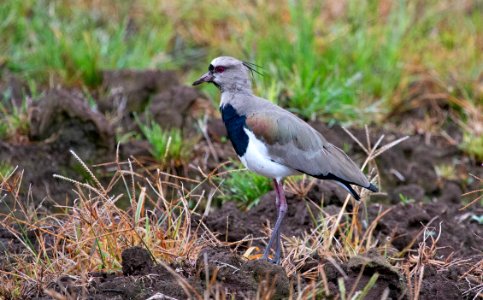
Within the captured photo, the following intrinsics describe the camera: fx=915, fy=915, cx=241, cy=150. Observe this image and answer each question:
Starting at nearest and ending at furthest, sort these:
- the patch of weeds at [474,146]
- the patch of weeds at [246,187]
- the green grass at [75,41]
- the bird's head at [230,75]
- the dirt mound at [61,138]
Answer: the bird's head at [230,75]
the patch of weeds at [246,187]
the dirt mound at [61,138]
the patch of weeds at [474,146]
the green grass at [75,41]

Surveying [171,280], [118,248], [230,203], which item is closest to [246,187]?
[230,203]

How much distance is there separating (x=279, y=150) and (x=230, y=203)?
127 cm

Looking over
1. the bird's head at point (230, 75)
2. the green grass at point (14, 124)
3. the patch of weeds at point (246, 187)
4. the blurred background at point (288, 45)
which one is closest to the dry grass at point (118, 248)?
the bird's head at point (230, 75)

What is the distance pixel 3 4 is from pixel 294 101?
119 inches

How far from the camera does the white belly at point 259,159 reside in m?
4.62

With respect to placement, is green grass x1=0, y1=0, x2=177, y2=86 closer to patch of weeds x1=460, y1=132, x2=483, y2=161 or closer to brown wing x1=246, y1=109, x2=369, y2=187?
patch of weeds x1=460, y1=132, x2=483, y2=161

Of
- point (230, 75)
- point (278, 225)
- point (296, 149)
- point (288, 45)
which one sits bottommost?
point (288, 45)

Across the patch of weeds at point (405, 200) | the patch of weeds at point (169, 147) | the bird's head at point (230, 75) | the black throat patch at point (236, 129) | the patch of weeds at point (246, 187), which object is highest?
the bird's head at point (230, 75)

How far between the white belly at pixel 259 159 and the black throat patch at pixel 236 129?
0.02 m

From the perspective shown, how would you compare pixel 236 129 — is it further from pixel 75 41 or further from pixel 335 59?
pixel 75 41

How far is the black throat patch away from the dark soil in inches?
20.7

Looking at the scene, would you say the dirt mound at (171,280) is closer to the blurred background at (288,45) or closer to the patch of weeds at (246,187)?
the patch of weeds at (246,187)

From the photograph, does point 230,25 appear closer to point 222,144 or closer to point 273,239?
point 222,144

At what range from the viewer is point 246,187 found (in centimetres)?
590
